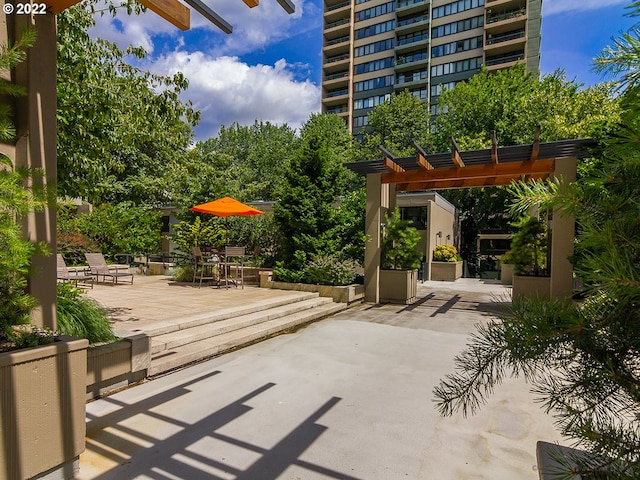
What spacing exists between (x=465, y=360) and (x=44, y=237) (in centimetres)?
318

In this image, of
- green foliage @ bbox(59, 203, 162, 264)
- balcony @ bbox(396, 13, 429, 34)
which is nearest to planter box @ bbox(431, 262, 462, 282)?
green foliage @ bbox(59, 203, 162, 264)

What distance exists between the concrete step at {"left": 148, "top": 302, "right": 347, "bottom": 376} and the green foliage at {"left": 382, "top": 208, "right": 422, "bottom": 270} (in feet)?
→ 9.55

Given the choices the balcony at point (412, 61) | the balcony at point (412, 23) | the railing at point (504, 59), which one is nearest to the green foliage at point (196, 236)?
the railing at point (504, 59)

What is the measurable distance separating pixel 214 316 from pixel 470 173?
6.76 metres

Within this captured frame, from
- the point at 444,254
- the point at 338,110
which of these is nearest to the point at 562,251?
the point at 444,254

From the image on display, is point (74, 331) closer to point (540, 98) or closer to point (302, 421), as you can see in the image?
point (302, 421)

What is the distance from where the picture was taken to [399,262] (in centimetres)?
1020

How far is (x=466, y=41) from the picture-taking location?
4003 cm

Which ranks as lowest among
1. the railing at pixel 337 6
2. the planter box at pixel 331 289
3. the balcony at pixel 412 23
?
the planter box at pixel 331 289

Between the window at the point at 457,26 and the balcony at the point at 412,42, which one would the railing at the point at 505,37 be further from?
the balcony at the point at 412,42

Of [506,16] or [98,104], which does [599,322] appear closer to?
[98,104]

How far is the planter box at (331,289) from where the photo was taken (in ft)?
30.5

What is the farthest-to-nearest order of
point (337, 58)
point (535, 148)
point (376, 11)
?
point (337, 58) → point (376, 11) → point (535, 148)

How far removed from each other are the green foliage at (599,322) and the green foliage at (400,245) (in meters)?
8.83
